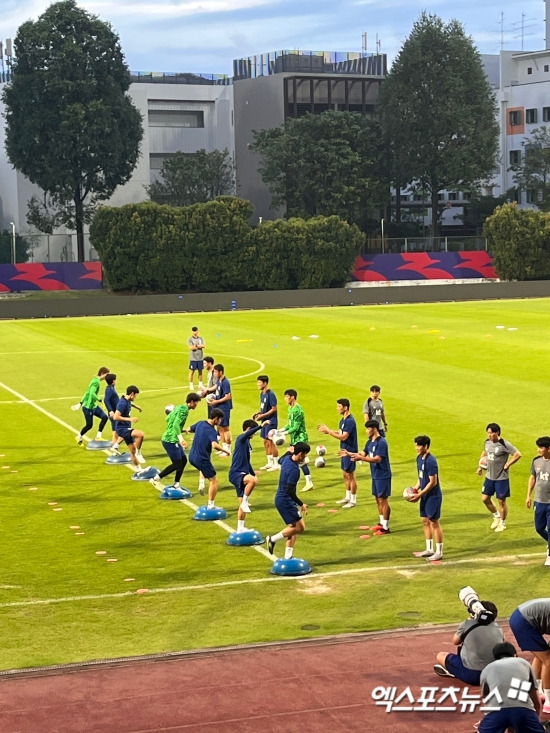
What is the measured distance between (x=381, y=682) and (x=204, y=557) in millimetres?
6441

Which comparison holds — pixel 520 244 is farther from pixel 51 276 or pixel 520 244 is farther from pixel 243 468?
pixel 243 468

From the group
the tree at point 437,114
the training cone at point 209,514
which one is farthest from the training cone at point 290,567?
the tree at point 437,114

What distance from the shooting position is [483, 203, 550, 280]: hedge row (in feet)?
300

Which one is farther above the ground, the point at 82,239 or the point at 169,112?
the point at 169,112

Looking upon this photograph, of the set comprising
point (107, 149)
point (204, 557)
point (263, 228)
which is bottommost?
point (204, 557)

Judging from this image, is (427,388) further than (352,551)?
Yes

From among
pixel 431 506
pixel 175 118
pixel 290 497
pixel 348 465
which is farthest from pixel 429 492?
pixel 175 118

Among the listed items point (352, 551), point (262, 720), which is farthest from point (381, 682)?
point (352, 551)

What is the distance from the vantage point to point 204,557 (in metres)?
19.1

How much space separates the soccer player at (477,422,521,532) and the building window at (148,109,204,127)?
322ft

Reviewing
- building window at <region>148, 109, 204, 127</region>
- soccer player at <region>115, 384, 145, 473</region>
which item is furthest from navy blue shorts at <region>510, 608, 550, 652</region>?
building window at <region>148, 109, 204, 127</region>

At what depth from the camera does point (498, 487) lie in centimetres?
2011

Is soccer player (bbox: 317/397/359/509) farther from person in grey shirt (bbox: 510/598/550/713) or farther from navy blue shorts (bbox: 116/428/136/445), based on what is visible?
person in grey shirt (bbox: 510/598/550/713)

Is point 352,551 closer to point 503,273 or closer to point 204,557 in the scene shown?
point 204,557
